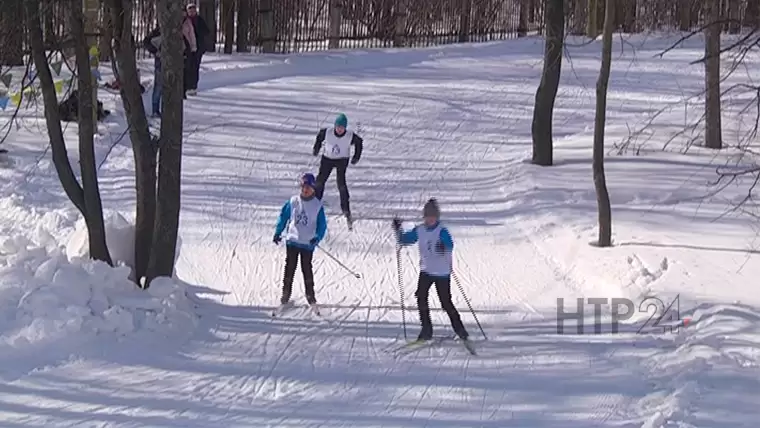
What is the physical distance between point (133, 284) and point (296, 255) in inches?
65.9

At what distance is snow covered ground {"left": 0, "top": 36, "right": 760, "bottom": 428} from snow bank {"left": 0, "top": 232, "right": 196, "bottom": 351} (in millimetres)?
20

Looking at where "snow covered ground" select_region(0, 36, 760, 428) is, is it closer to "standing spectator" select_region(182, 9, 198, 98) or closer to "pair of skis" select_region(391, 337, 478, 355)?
"pair of skis" select_region(391, 337, 478, 355)

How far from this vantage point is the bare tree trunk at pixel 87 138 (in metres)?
10.6

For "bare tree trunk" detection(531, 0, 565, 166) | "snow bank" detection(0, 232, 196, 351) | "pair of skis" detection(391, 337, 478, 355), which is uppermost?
"bare tree trunk" detection(531, 0, 565, 166)

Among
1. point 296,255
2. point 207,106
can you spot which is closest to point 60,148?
point 296,255

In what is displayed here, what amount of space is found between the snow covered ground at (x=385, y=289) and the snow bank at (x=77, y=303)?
20mm

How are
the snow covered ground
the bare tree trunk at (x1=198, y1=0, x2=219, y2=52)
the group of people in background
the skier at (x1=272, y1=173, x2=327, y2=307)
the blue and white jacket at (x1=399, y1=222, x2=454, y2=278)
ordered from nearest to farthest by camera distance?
the snow covered ground, the blue and white jacket at (x1=399, y1=222, x2=454, y2=278), the skier at (x1=272, y1=173, x2=327, y2=307), the group of people in background, the bare tree trunk at (x1=198, y1=0, x2=219, y2=52)

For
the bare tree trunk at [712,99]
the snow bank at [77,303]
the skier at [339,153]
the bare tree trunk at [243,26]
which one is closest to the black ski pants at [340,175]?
the skier at [339,153]

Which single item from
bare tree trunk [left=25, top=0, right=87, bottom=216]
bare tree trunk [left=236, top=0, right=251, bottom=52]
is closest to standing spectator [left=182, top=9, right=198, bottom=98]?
bare tree trunk [left=236, top=0, right=251, bottom=52]

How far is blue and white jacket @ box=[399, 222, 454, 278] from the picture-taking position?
32.3 feet

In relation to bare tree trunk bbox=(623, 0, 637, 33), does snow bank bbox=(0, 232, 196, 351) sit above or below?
below

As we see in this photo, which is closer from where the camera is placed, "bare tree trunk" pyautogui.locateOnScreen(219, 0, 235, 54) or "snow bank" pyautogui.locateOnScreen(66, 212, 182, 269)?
"snow bank" pyautogui.locateOnScreen(66, 212, 182, 269)

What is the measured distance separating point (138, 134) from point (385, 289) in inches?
128

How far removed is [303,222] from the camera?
11.3 meters
